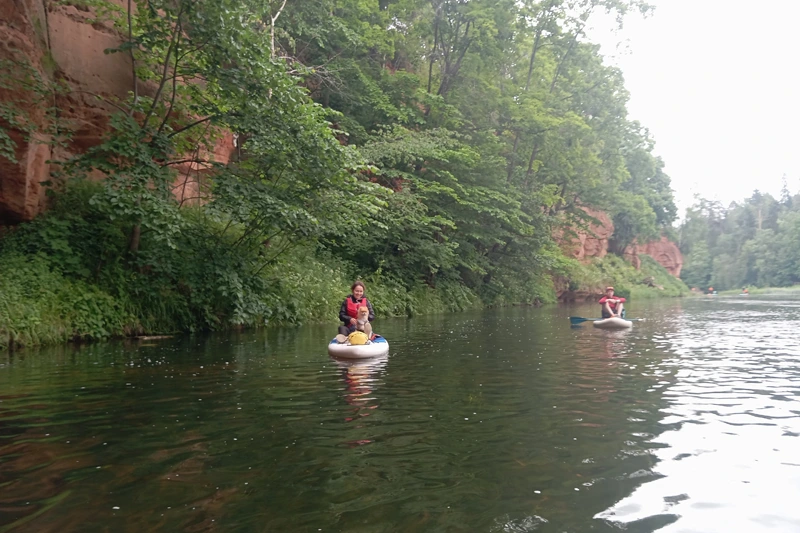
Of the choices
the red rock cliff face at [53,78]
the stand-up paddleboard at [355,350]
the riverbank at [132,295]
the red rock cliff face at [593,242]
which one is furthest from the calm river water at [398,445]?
the red rock cliff face at [593,242]

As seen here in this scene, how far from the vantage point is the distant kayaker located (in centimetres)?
1170

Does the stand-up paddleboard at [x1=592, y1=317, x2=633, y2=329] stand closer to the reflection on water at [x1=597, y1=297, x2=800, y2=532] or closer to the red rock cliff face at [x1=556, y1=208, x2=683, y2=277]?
the reflection on water at [x1=597, y1=297, x2=800, y2=532]

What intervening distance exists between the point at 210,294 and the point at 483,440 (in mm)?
11363

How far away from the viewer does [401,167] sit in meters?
25.6

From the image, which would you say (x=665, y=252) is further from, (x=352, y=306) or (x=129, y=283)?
(x=129, y=283)

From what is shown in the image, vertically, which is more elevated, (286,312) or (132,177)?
(132,177)

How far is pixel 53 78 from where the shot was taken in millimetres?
15508

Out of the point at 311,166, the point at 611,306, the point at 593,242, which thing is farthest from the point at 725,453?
the point at 593,242

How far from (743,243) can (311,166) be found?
93.4 meters

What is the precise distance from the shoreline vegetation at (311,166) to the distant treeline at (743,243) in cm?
4766

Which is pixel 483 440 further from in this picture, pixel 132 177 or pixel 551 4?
pixel 551 4

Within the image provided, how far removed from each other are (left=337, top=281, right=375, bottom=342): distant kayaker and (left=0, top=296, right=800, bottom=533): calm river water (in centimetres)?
175

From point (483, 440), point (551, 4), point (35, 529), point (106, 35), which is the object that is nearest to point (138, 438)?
point (35, 529)

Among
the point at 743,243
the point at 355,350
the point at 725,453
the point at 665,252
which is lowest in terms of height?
the point at 725,453
